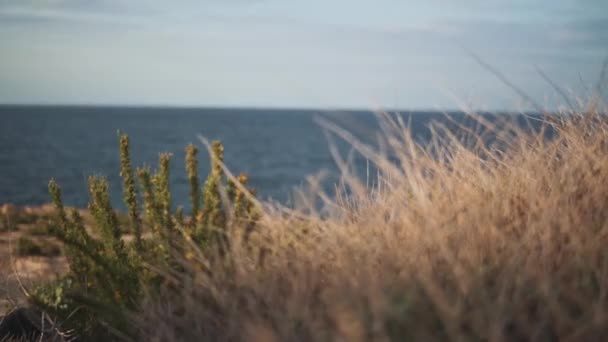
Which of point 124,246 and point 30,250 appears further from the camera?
point 30,250

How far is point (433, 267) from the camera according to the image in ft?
7.84

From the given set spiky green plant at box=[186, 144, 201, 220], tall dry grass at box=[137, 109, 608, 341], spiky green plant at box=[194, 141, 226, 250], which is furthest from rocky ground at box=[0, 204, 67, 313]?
tall dry grass at box=[137, 109, 608, 341]

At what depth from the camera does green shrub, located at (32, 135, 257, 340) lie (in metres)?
3.73

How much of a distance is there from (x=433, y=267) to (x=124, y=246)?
261 cm

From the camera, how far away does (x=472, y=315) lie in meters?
1.99

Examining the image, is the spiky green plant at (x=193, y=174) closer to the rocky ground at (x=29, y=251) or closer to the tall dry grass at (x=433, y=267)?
the tall dry grass at (x=433, y=267)

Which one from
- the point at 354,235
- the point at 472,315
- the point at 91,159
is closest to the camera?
the point at 472,315

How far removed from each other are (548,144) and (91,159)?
2423 inches

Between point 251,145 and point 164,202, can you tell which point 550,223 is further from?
point 251,145

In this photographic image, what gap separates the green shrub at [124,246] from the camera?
3729 mm

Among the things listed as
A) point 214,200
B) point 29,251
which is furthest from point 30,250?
point 214,200

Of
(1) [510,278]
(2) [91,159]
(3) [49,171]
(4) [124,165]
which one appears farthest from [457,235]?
(2) [91,159]

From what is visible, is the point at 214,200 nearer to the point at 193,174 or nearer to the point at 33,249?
the point at 193,174

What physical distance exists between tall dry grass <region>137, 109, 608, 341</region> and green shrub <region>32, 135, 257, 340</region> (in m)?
0.42
